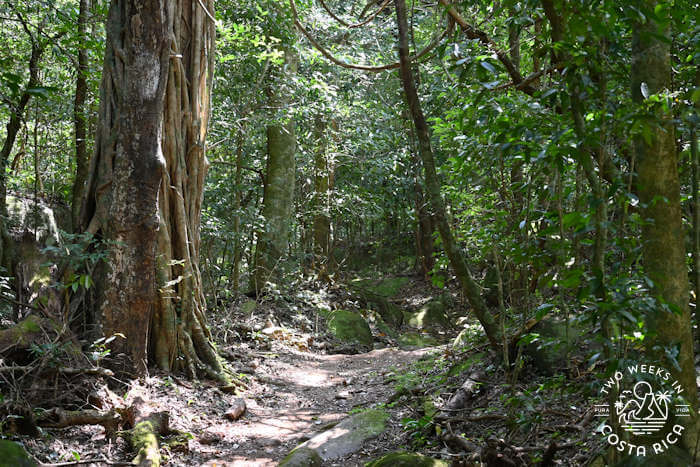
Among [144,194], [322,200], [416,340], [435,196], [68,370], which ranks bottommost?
[416,340]

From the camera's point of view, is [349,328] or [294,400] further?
[349,328]

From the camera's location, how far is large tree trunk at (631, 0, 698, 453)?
7.70 ft

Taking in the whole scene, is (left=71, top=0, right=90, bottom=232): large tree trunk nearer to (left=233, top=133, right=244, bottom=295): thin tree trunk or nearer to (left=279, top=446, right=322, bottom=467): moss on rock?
(left=233, top=133, right=244, bottom=295): thin tree trunk

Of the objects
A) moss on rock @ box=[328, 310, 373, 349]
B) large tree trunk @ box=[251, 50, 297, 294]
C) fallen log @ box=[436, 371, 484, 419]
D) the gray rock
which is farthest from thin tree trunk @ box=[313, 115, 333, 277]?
fallen log @ box=[436, 371, 484, 419]

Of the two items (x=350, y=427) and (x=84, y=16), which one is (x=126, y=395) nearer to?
(x=350, y=427)

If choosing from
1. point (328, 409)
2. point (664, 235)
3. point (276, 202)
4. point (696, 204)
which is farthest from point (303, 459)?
point (276, 202)

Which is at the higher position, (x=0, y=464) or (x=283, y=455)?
(x=0, y=464)

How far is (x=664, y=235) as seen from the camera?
7.74ft

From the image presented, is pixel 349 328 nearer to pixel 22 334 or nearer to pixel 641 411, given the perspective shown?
pixel 22 334

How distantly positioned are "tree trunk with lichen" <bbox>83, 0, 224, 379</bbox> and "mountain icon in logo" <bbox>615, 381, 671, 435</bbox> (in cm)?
401

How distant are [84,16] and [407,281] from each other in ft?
35.8

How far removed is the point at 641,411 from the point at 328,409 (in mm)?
4013

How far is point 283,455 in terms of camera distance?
450cm

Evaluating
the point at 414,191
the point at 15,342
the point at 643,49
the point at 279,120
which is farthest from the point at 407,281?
the point at 643,49
